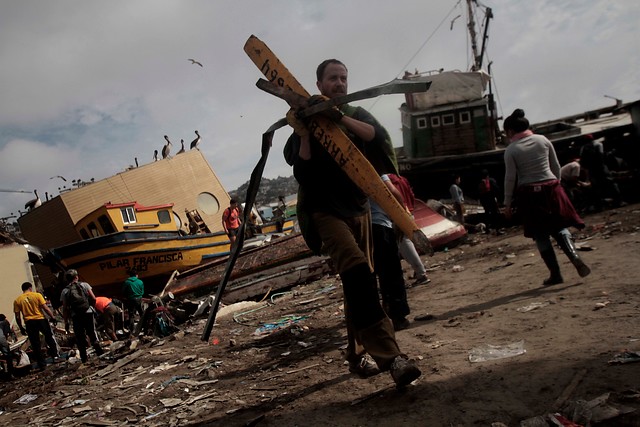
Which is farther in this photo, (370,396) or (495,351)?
(495,351)

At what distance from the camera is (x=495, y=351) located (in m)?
2.53

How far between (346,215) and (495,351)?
48.8 inches

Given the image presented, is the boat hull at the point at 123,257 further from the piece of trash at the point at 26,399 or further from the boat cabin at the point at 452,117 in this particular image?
the boat cabin at the point at 452,117

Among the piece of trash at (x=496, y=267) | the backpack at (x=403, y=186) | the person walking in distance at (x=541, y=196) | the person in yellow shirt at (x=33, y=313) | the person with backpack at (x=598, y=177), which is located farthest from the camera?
the person with backpack at (x=598, y=177)

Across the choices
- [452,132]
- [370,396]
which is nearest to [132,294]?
[370,396]

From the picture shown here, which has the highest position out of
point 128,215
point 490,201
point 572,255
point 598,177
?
point 128,215

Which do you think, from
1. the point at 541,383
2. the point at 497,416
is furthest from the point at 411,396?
the point at 541,383

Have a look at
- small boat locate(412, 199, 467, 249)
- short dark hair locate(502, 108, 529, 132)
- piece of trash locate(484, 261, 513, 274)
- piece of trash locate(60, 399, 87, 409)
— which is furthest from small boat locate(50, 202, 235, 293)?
short dark hair locate(502, 108, 529, 132)

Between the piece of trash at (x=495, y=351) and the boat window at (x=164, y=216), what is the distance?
14.3 m

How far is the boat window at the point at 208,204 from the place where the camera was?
21.9 metres

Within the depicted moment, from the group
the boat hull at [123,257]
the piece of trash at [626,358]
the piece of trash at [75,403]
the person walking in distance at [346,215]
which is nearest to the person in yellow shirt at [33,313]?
the boat hull at [123,257]

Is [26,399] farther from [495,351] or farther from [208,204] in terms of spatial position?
[208,204]

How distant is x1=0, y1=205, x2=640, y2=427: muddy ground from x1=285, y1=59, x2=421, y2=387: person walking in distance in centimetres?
28

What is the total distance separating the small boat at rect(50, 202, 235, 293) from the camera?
13352 millimetres
